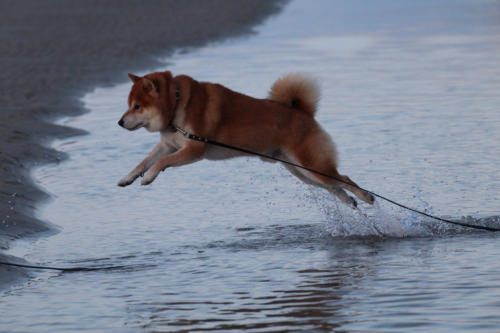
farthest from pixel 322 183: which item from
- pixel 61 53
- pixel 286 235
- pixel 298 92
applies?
pixel 61 53

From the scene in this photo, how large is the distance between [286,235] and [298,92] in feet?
3.48

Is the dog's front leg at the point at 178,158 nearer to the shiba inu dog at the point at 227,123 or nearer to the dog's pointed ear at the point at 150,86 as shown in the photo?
the shiba inu dog at the point at 227,123

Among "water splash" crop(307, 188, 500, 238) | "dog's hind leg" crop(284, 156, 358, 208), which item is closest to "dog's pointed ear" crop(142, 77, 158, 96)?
"dog's hind leg" crop(284, 156, 358, 208)

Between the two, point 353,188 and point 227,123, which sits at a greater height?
point 227,123

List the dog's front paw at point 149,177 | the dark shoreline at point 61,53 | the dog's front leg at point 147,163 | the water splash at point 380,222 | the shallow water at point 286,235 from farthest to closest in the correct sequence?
1. the dark shoreline at point 61,53
2. the water splash at point 380,222
3. the dog's front leg at point 147,163
4. the dog's front paw at point 149,177
5. the shallow water at point 286,235

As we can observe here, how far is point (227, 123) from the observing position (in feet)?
25.8

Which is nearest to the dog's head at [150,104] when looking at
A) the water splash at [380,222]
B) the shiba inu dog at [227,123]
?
the shiba inu dog at [227,123]

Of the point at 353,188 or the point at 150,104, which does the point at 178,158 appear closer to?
the point at 150,104

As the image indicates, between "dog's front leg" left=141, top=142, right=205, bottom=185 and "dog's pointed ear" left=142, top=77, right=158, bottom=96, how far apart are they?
0.43 meters

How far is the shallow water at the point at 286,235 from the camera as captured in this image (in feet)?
19.3

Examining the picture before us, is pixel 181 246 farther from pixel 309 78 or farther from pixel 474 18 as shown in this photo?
pixel 474 18

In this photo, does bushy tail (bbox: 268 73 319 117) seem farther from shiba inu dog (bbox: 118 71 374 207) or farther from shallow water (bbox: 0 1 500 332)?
shallow water (bbox: 0 1 500 332)

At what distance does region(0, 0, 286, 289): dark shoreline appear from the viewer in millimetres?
9961

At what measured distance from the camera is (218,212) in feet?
29.3
